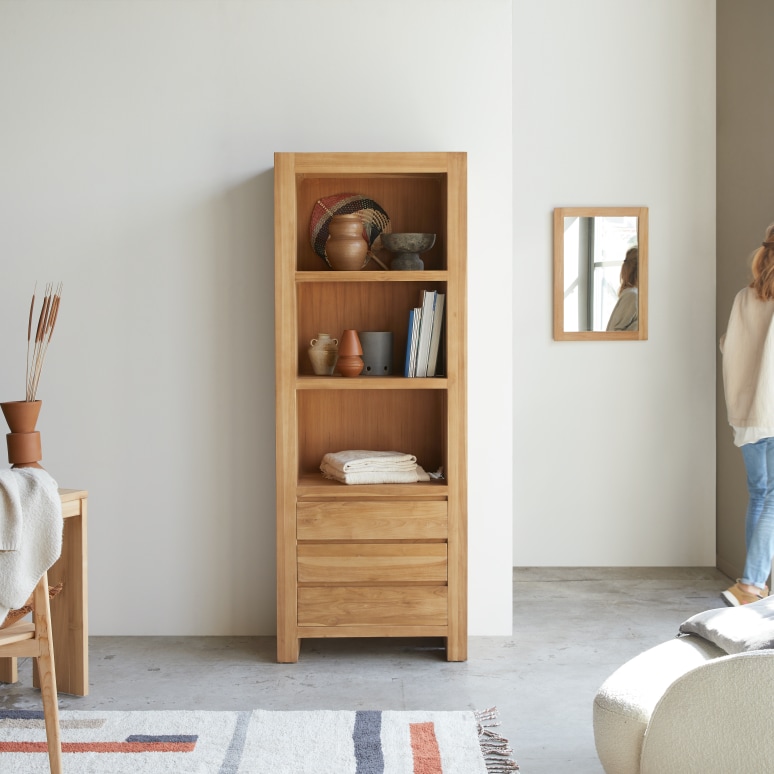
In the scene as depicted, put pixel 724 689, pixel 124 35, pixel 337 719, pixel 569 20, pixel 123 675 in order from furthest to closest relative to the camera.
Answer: pixel 569 20 < pixel 124 35 < pixel 123 675 < pixel 337 719 < pixel 724 689

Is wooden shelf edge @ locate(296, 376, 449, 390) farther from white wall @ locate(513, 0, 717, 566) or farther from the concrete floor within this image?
white wall @ locate(513, 0, 717, 566)

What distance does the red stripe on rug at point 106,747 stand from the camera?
7.86ft

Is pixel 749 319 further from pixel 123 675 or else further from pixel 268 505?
pixel 123 675

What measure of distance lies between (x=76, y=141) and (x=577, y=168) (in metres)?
2.45

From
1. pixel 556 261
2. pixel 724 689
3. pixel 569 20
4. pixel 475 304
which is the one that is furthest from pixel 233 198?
pixel 724 689

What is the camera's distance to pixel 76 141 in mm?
3361

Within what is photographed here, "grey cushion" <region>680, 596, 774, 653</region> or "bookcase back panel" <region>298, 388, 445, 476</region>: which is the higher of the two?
"bookcase back panel" <region>298, 388, 445, 476</region>

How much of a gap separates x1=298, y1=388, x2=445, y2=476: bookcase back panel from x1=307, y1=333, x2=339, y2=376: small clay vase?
7.2 inches

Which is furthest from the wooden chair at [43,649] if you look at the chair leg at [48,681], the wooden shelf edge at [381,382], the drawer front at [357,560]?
the wooden shelf edge at [381,382]

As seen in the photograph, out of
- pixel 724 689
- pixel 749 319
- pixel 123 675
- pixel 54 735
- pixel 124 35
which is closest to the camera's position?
pixel 724 689

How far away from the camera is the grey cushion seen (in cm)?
185

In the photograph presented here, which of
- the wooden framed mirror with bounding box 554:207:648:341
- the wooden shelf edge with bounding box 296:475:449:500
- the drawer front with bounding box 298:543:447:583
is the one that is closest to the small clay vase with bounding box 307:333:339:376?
the wooden shelf edge with bounding box 296:475:449:500

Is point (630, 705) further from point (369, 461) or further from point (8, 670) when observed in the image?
point (8, 670)

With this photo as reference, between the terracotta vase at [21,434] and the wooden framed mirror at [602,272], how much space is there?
2694mm
